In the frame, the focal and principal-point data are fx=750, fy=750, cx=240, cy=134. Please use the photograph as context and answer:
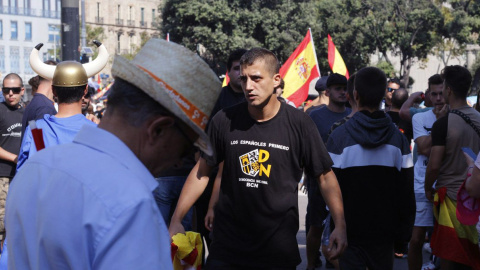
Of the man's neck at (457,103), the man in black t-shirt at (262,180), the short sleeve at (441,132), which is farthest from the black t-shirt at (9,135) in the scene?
the man's neck at (457,103)

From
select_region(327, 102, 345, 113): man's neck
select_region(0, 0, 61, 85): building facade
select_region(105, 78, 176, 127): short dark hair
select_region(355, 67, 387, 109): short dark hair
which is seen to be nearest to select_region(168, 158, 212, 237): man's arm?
select_region(355, 67, 387, 109): short dark hair

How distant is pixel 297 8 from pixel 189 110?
182 ft

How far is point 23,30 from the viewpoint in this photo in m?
84.9

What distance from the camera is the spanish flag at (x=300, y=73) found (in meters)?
14.9

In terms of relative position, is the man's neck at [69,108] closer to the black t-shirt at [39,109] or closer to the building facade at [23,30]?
the black t-shirt at [39,109]

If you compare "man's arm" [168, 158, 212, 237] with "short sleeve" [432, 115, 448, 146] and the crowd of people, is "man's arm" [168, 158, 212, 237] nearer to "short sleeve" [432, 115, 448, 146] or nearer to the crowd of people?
the crowd of people

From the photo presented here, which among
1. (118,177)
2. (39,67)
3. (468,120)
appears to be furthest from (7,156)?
(118,177)

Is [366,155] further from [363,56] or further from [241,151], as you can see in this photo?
[363,56]

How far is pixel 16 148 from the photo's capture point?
7.71m

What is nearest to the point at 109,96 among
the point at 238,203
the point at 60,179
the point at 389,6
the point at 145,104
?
the point at 145,104

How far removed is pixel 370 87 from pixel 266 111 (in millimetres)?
1000

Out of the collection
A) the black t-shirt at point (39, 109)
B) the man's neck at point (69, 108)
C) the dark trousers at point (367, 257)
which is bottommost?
the dark trousers at point (367, 257)

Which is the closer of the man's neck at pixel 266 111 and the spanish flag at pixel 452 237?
the man's neck at pixel 266 111

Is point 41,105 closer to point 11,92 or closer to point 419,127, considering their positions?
point 11,92
